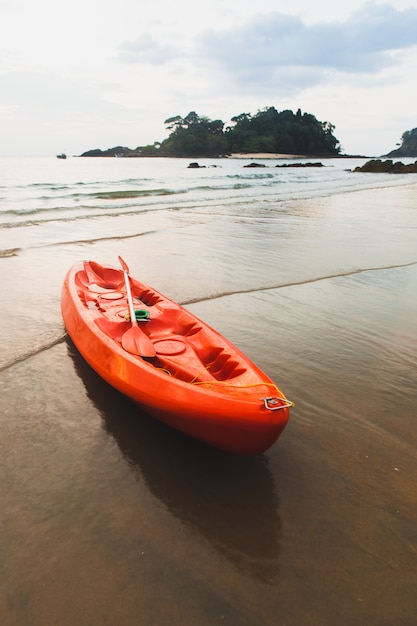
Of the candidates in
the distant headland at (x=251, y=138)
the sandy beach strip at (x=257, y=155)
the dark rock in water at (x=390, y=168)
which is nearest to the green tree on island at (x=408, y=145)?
the distant headland at (x=251, y=138)

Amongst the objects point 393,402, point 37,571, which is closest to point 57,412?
point 37,571

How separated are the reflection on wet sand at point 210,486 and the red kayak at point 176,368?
0.81 feet

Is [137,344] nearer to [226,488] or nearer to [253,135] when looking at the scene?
[226,488]

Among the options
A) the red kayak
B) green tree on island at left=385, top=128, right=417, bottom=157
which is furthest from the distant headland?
the red kayak

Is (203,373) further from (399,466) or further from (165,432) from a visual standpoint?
(399,466)

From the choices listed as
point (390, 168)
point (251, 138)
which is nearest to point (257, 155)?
point (251, 138)

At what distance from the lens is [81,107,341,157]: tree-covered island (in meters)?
114

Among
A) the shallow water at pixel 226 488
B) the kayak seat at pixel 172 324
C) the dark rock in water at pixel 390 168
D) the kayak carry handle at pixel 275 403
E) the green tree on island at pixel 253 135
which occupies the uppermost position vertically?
the green tree on island at pixel 253 135

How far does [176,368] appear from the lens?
3.24 metres

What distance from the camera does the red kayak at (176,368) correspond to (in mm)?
2373

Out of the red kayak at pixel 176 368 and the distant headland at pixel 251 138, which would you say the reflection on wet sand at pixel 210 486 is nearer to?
the red kayak at pixel 176 368

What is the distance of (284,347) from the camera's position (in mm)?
4340

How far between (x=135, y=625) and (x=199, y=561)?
402 mm

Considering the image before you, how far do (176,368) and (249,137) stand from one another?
129 metres
